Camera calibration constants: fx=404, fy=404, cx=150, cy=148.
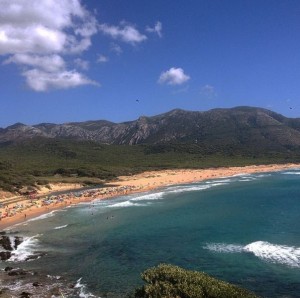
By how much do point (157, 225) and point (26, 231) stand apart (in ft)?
54.2

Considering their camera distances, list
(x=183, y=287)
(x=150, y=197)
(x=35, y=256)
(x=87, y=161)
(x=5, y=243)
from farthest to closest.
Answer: (x=87, y=161) → (x=150, y=197) → (x=5, y=243) → (x=35, y=256) → (x=183, y=287)

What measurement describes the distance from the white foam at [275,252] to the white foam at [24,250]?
2125 cm

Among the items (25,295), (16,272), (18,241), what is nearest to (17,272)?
(16,272)

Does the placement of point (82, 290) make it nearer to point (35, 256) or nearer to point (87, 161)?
point (35, 256)

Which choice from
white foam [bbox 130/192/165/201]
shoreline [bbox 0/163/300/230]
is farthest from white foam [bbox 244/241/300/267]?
white foam [bbox 130/192/165/201]

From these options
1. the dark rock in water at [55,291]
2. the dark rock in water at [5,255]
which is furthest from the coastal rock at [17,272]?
the dark rock in water at [55,291]

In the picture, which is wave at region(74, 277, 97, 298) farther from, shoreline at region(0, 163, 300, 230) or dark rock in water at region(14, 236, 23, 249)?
shoreline at region(0, 163, 300, 230)

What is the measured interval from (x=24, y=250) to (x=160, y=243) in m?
14.0

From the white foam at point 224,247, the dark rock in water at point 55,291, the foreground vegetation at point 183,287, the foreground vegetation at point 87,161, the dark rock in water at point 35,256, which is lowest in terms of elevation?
the white foam at point 224,247

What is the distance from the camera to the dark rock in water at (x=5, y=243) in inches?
1663

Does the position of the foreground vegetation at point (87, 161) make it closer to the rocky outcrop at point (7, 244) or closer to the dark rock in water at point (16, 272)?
the rocky outcrop at point (7, 244)

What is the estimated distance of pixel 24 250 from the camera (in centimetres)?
4128

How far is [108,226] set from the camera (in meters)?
52.3

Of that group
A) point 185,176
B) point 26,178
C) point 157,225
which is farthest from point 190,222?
point 185,176
